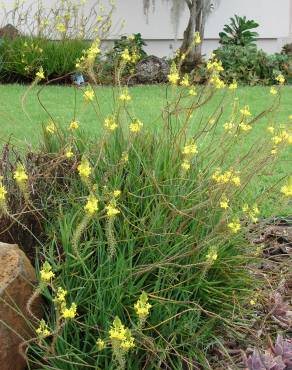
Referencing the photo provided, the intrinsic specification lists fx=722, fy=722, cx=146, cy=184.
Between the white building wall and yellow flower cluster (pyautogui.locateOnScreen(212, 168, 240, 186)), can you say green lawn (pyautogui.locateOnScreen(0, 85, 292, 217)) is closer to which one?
the white building wall

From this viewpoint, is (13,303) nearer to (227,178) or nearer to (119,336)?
(119,336)

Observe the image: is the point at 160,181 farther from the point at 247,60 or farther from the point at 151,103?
the point at 247,60

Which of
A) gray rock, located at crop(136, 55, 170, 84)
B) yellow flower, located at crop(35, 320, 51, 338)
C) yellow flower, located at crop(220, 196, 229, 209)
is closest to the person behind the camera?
yellow flower, located at crop(35, 320, 51, 338)

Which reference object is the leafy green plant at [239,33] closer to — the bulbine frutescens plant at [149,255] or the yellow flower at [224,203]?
the bulbine frutescens plant at [149,255]

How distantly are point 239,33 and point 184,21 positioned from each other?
1172mm

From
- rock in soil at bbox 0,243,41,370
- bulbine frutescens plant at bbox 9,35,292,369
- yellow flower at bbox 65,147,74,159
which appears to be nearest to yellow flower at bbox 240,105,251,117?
bulbine frutescens plant at bbox 9,35,292,369

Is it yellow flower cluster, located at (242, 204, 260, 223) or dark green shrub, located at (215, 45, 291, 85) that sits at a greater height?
dark green shrub, located at (215, 45, 291, 85)

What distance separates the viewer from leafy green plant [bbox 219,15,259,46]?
1330cm

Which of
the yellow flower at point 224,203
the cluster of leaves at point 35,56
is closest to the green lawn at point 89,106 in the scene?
the cluster of leaves at point 35,56

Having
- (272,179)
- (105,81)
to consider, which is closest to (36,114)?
(105,81)

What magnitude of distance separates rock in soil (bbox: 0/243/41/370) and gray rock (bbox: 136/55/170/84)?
8.76m

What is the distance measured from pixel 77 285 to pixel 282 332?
3.47 ft

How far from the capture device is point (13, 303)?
2.88 metres

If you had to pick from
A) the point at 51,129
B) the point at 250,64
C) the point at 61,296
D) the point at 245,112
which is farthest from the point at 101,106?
the point at 61,296
